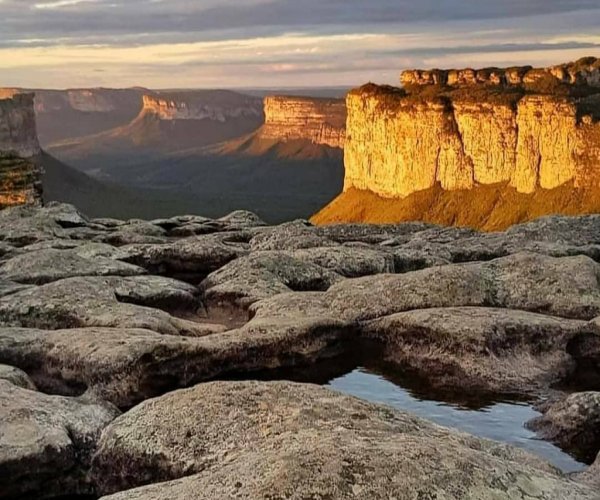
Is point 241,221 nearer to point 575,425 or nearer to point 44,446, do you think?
point 575,425

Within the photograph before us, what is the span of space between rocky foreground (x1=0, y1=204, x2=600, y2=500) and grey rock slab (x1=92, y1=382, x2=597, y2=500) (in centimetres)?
4

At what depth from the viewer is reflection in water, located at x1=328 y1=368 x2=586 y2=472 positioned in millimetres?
20859

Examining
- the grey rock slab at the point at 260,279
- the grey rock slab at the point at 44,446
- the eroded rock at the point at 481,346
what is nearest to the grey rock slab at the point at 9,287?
the grey rock slab at the point at 260,279

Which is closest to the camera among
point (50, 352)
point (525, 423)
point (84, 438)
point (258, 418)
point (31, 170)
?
point (258, 418)

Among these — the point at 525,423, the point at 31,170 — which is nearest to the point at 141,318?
the point at 525,423

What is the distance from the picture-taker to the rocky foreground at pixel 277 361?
1498 cm

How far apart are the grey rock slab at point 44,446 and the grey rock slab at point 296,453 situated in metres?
0.70

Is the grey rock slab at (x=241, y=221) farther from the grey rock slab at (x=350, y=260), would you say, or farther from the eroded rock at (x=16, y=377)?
the eroded rock at (x=16, y=377)

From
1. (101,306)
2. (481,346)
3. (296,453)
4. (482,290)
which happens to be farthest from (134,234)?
(296,453)

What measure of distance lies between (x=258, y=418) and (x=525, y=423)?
802 centimetres

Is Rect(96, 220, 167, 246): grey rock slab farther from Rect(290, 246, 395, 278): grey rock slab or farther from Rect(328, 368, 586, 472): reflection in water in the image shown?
Rect(328, 368, 586, 472): reflection in water

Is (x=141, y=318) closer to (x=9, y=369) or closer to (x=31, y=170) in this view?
(x=9, y=369)

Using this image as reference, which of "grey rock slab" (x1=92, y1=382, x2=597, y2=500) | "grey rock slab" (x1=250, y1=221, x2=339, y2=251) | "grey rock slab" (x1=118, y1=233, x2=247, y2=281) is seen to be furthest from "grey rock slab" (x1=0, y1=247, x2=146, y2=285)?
"grey rock slab" (x1=92, y1=382, x2=597, y2=500)

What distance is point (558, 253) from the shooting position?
41531 millimetres
